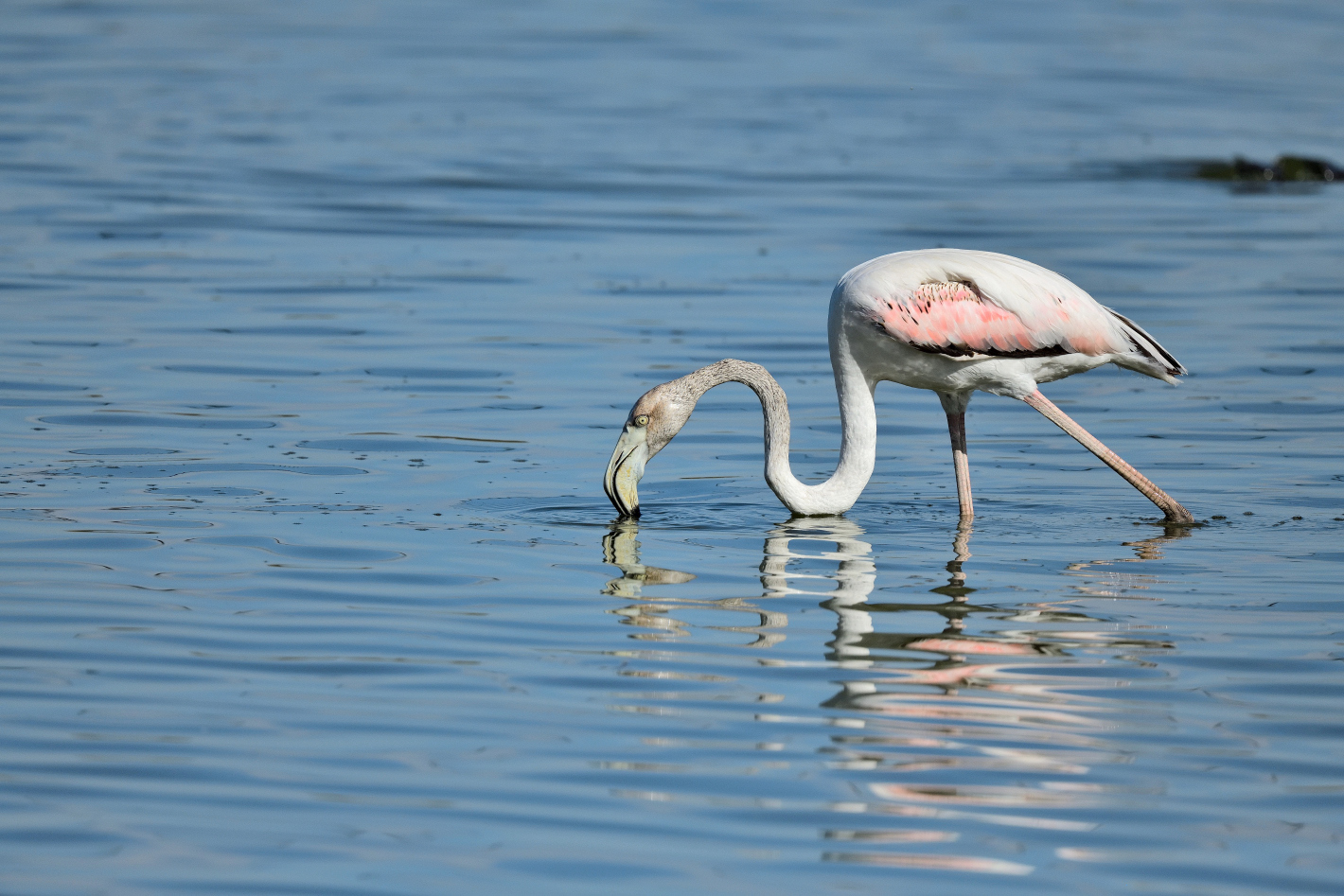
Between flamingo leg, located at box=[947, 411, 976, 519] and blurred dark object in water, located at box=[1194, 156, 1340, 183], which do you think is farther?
blurred dark object in water, located at box=[1194, 156, 1340, 183]

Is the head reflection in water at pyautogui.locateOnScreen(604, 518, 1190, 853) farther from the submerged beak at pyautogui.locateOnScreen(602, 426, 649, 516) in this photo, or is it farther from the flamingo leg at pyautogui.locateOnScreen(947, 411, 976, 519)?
the flamingo leg at pyautogui.locateOnScreen(947, 411, 976, 519)

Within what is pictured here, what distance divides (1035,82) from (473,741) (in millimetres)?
25117

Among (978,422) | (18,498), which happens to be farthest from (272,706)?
(978,422)

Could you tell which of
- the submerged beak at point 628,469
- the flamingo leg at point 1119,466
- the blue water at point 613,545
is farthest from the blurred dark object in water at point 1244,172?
the submerged beak at point 628,469

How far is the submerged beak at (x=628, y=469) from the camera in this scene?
8.70 meters

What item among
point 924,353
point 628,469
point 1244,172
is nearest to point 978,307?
point 924,353

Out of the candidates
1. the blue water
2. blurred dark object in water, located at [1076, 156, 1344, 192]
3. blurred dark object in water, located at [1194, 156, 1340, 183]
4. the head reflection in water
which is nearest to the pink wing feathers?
the blue water

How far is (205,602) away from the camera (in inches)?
283

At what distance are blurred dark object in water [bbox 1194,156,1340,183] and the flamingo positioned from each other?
41.7 ft

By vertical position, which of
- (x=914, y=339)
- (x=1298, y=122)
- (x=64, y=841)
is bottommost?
(x=64, y=841)

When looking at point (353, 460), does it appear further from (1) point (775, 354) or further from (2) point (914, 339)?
(1) point (775, 354)

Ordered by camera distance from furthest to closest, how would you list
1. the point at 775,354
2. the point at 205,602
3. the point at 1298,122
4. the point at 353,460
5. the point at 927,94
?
the point at 927,94
the point at 1298,122
the point at 775,354
the point at 353,460
the point at 205,602

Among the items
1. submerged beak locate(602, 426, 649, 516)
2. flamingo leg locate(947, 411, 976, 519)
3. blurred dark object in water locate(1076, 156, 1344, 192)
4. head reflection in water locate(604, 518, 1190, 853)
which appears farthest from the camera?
blurred dark object in water locate(1076, 156, 1344, 192)

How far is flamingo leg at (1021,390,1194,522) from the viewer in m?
8.77
